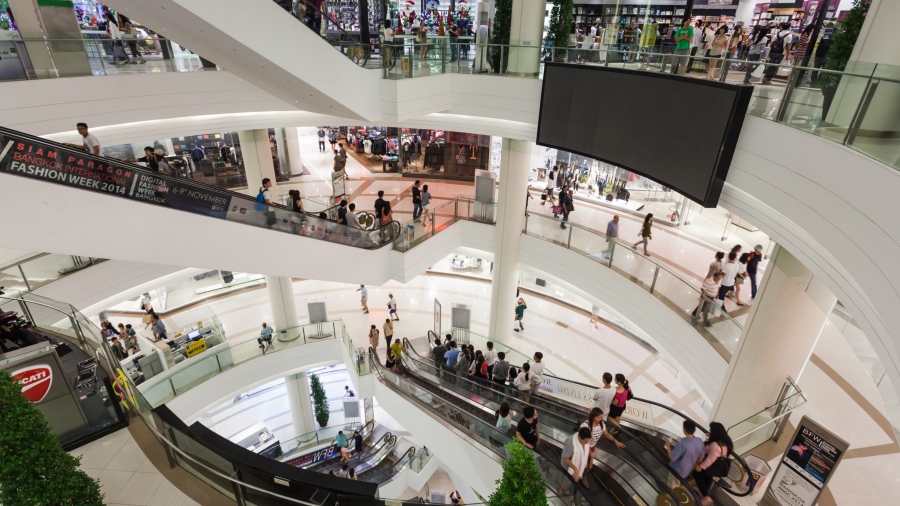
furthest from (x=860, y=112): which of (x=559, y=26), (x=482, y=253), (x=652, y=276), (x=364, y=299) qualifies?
(x=364, y=299)

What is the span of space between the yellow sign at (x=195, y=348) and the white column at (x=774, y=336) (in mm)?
11479

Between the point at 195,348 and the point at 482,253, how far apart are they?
788 centimetres

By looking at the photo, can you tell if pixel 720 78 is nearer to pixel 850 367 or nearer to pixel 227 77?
pixel 850 367

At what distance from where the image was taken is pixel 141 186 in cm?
597

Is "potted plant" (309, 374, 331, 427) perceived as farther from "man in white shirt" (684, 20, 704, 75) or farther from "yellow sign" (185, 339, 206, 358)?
"man in white shirt" (684, 20, 704, 75)

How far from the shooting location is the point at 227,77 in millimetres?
9508

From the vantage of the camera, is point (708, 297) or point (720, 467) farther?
point (708, 297)

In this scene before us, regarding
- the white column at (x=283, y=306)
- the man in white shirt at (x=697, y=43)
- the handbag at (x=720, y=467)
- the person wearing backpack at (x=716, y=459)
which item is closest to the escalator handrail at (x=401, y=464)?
the white column at (x=283, y=306)

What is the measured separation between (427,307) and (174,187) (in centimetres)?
1044

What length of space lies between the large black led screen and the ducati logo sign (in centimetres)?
837

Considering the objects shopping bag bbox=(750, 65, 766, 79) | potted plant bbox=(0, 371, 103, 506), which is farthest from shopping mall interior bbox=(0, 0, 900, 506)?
shopping bag bbox=(750, 65, 766, 79)

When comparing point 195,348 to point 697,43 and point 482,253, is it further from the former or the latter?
point 697,43

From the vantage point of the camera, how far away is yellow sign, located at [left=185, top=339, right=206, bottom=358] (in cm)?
1135

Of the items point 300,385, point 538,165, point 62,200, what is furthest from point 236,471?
point 538,165
